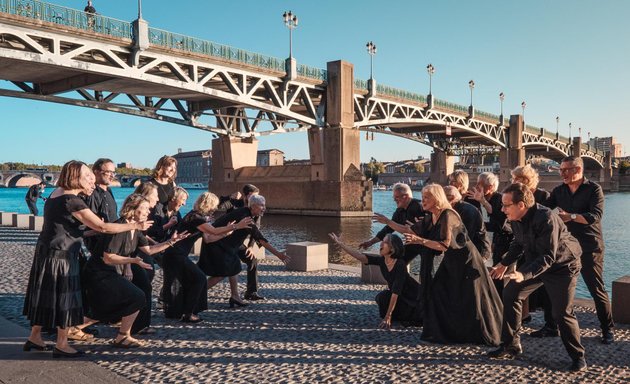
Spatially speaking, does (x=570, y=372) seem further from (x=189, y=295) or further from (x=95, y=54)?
(x=95, y=54)

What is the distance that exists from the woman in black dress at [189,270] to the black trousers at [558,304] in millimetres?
3327

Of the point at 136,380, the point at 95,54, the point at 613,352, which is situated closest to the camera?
the point at 136,380

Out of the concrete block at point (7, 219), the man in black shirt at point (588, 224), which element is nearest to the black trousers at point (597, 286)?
the man in black shirt at point (588, 224)

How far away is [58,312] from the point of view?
16.0ft

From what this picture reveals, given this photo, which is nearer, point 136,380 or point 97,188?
point 136,380

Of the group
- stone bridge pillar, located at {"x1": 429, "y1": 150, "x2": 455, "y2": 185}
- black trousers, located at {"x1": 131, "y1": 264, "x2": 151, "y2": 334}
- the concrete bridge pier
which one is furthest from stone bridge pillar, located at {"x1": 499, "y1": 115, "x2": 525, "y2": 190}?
black trousers, located at {"x1": 131, "y1": 264, "x2": 151, "y2": 334}

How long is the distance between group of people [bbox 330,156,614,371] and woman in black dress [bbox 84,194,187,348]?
2.90 metres

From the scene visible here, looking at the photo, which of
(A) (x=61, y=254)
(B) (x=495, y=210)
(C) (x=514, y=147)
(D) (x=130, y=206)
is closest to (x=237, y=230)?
(D) (x=130, y=206)

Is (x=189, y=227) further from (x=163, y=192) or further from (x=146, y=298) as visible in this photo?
(x=163, y=192)

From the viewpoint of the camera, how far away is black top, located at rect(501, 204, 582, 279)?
15.1 feet

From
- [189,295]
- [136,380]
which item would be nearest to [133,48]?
[189,295]

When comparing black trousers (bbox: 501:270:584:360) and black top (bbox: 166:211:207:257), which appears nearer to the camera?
black trousers (bbox: 501:270:584:360)

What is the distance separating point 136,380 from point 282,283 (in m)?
4.84

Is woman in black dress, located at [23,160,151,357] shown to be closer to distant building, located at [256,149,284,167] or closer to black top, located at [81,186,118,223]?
black top, located at [81,186,118,223]
